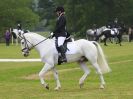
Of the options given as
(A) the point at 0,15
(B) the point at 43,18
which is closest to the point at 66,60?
(A) the point at 0,15

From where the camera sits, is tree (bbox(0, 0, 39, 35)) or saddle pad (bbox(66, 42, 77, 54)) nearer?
saddle pad (bbox(66, 42, 77, 54))

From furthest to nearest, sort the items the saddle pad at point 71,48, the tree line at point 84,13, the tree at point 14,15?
the tree line at point 84,13 < the tree at point 14,15 < the saddle pad at point 71,48

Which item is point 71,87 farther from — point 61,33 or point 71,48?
point 61,33

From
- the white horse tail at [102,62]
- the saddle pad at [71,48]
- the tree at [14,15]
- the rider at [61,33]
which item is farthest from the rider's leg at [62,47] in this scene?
the tree at [14,15]

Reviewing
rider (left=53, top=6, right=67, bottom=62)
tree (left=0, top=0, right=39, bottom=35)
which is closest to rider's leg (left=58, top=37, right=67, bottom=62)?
rider (left=53, top=6, right=67, bottom=62)

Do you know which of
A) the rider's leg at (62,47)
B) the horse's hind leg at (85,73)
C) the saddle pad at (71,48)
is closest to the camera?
the rider's leg at (62,47)

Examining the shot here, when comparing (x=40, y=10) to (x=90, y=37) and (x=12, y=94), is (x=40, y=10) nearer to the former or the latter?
(x=90, y=37)

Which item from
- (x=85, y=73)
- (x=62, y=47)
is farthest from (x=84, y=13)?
(x=62, y=47)

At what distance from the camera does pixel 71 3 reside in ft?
329

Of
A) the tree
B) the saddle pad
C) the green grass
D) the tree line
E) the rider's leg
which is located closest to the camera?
the green grass

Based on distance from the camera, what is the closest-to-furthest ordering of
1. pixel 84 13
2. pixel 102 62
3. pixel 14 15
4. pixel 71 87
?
1. pixel 102 62
2. pixel 71 87
3. pixel 84 13
4. pixel 14 15

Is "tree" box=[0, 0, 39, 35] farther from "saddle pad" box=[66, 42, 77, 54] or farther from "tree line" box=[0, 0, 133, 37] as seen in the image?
"saddle pad" box=[66, 42, 77, 54]

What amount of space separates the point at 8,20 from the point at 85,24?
14.9 metres

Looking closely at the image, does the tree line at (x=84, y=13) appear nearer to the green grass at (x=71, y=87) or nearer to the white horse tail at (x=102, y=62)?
the green grass at (x=71, y=87)
